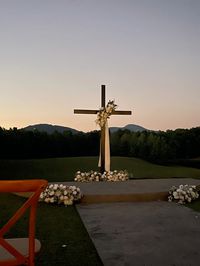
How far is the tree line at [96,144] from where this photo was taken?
23047 millimetres

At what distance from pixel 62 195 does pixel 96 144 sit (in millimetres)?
17644

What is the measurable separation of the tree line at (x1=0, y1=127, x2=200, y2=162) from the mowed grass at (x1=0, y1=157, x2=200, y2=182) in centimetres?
340

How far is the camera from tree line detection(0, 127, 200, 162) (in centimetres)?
2305

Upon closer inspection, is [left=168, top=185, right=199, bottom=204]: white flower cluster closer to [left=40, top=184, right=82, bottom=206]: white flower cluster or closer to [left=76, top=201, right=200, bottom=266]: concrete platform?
[left=76, top=201, right=200, bottom=266]: concrete platform

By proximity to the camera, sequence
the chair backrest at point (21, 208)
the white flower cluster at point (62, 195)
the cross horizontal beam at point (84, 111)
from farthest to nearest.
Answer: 1. the cross horizontal beam at point (84, 111)
2. the white flower cluster at point (62, 195)
3. the chair backrest at point (21, 208)

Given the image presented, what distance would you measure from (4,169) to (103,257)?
1413cm

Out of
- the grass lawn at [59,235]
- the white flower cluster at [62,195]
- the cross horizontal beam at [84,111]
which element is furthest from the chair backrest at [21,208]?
the cross horizontal beam at [84,111]

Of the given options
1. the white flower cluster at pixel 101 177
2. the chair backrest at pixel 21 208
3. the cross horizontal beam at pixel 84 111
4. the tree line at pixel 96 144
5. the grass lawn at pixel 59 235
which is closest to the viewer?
the chair backrest at pixel 21 208

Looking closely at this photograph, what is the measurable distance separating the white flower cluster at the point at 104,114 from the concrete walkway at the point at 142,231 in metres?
3.02

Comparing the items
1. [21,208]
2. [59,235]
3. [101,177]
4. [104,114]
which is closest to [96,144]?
[104,114]

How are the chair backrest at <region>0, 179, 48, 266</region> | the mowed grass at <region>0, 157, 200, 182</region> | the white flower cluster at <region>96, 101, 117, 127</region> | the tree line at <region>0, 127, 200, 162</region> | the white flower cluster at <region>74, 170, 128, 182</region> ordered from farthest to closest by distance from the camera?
the tree line at <region>0, 127, 200, 162</region> → the mowed grass at <region>0, 157, 200, 182</region> → the white flower cluster at <region>96, 101, 117, 127</region> → the white flower cluster at <region>74, 170, 128, 182</region> → the chair backrest at <region>0, 179, 48, 266</region>

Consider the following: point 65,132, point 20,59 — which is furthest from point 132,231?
point 65,132

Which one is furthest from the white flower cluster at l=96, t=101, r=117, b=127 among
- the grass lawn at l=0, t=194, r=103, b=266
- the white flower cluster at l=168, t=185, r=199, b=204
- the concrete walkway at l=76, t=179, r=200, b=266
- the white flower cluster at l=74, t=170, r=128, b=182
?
the grass lawn at l=0, t=194, r=103, b=266

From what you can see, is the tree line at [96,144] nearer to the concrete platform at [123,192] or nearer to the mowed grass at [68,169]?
the mowed grass at [68,169]
